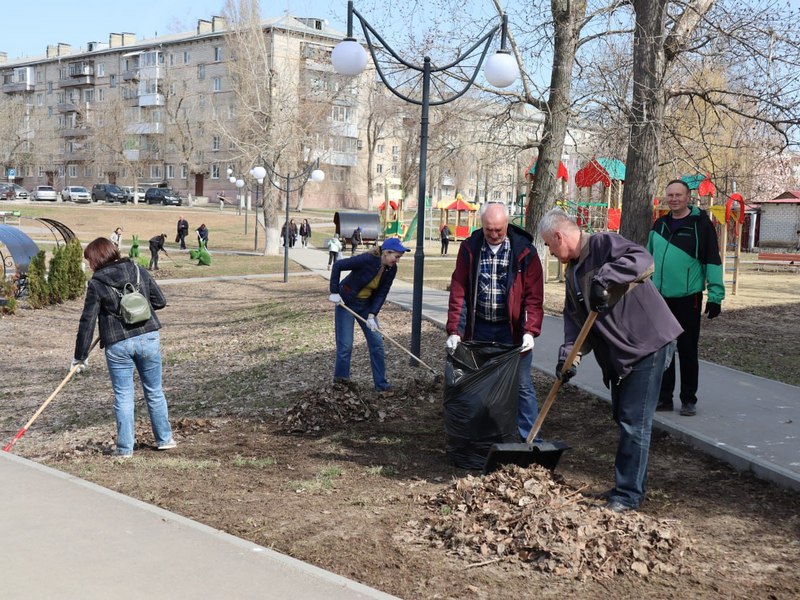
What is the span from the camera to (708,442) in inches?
230

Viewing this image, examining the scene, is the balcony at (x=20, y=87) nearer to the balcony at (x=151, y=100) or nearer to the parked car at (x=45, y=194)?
the balcony at (x=151, y=100)

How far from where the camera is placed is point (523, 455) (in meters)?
4.89

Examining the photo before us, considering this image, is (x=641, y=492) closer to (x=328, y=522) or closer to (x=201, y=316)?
(x=328, y=522)

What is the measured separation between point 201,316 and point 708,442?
12.6 metres

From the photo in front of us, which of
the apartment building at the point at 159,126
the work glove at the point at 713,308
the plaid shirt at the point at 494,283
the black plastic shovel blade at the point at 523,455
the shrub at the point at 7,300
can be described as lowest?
the shrub at the point at 7,300

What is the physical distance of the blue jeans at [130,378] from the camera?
607 cm

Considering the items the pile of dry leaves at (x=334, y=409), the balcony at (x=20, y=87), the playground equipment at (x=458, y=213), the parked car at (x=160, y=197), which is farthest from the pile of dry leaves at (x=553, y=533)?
the balcony at (x=20, y=87)

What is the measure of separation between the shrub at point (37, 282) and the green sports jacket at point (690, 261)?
46.2 ft

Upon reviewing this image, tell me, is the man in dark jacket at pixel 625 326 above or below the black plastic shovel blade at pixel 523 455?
above

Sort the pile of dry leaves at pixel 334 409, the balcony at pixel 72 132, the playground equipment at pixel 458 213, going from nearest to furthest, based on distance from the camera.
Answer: the pile of dry leaves at pixel 334 409 < the playground equipment at pixel 458 213 < the balcony at pixel 72 132

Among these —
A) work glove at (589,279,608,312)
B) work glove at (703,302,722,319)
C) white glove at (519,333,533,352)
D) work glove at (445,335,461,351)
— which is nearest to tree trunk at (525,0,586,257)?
work glove at (703,302,722,319)

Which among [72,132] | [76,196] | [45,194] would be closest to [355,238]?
[76,196]

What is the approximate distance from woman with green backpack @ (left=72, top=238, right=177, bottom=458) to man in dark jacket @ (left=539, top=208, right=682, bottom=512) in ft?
9.73

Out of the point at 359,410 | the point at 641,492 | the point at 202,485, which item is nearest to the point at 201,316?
the point at 359,410
